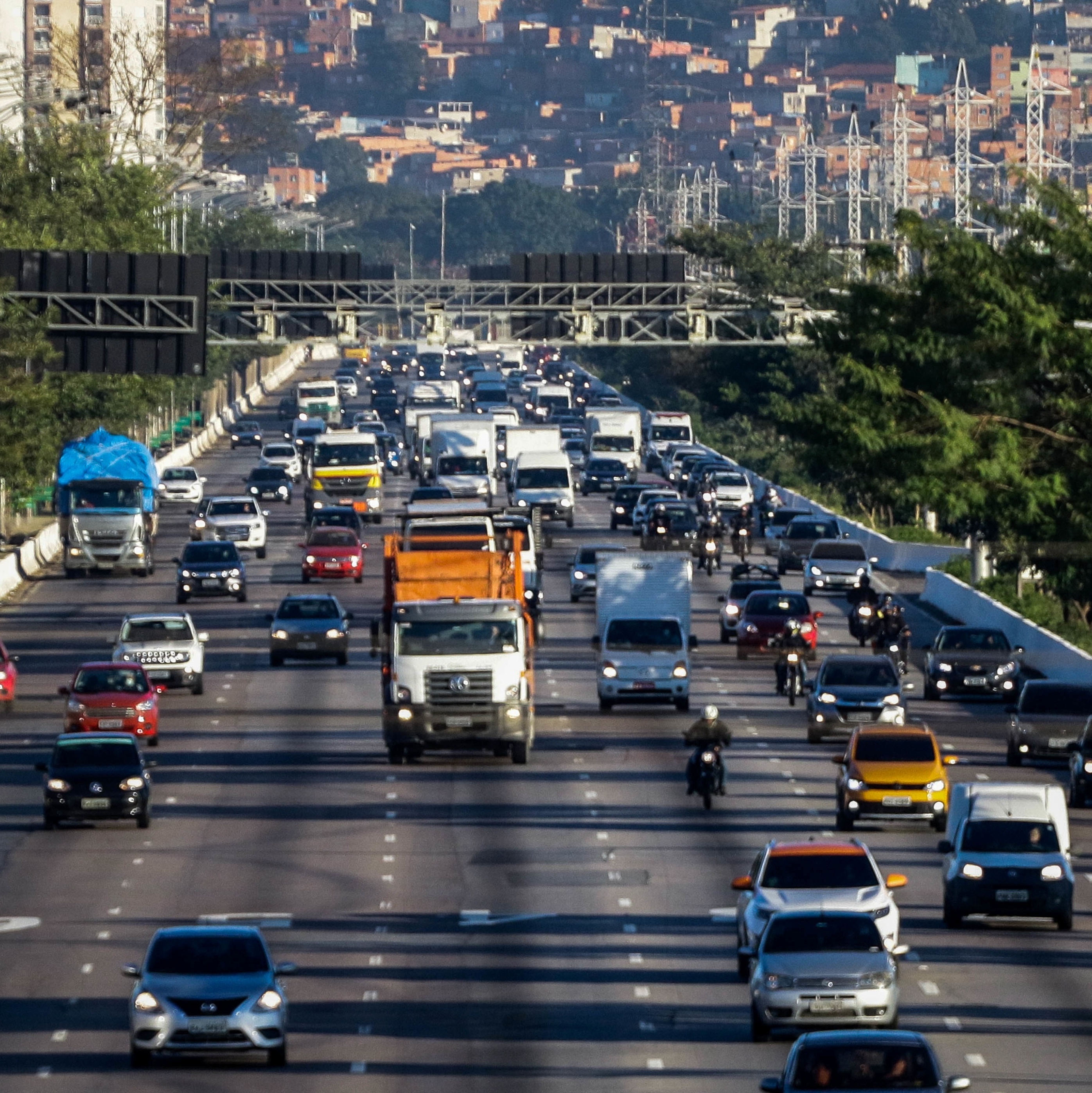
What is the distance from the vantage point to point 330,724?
2105 inches

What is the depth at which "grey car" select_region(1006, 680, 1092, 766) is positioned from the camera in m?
47.8

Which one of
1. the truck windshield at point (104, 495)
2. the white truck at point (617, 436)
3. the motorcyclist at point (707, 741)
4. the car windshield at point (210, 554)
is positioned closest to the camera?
the motorcyclist at point (707, 741)

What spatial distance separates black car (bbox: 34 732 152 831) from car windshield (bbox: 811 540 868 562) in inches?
1480

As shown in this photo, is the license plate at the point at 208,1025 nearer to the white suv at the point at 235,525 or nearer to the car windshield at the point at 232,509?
the white suv at the point at 235,525

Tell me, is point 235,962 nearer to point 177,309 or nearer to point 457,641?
point 457,641

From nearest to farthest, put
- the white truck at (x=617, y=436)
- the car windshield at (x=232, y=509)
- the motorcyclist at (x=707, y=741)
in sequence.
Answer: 1. the motorcyclist at (x=707, y=741)
2. the car windshield at (x=232, y=509)
3. the white truck at (x=617, y=436)

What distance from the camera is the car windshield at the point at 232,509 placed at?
84.0 meters

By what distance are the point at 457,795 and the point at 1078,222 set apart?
17.4m

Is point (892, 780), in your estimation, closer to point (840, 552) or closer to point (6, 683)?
point (6, 683)

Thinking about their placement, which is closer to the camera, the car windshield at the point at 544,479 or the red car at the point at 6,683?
the red car at the point at 6,683

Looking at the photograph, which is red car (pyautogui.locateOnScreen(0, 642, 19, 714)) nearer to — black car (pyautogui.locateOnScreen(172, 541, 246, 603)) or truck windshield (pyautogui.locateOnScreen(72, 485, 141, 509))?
black car (pyautogui.locateOnScreen(172, 541, 246, 603))

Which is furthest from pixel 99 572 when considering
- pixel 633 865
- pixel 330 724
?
pixel 633 865

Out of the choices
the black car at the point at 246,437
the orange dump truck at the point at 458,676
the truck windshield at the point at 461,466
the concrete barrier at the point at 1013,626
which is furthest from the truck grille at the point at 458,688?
the black car at the point at 246,437

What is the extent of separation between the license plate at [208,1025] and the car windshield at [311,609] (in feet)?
119
